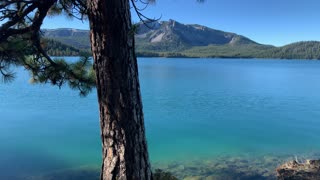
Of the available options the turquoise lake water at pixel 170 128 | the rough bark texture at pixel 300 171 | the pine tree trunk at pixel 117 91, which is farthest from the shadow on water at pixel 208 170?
the pine tree trunk at pixel 117 91

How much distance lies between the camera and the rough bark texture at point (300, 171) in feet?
24.1

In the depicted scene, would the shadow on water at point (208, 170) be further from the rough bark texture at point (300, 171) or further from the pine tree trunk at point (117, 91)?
the pine tree trunk at point (117, 91)

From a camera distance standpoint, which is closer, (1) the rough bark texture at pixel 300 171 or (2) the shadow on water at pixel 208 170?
(1) the rough bark texture at pixel 300 171

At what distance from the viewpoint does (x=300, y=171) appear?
25.3ft

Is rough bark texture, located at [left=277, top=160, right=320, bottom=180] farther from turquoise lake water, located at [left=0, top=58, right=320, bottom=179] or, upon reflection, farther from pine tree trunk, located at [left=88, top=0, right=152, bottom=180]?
pine tree trunk, located at [left=88, top=0, right=152, bottom=180]

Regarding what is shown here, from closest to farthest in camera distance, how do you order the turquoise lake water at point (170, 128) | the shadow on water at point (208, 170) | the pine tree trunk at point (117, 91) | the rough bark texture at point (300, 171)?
1. the pine tree trunk at point (117, 91)
2. the rough bark texture at point (300, 171)
3. the shadow on water at point (208, 170)
4. the turquoise lake water at point (170, 128)

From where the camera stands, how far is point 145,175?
8.07 ft

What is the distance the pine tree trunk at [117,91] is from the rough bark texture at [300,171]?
19.2ft

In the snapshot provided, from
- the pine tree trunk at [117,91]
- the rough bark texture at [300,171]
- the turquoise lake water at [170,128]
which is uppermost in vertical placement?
the pine tree trunk at [117,91]

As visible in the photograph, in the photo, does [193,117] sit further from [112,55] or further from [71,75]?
[112,55]

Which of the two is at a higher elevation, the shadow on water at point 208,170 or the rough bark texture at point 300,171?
the rough bark texture at point 300,171

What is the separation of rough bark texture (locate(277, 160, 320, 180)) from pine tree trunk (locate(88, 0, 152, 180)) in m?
5.86

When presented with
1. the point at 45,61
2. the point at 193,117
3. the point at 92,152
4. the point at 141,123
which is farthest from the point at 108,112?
the point at 193,117

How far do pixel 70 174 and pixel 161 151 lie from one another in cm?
399
